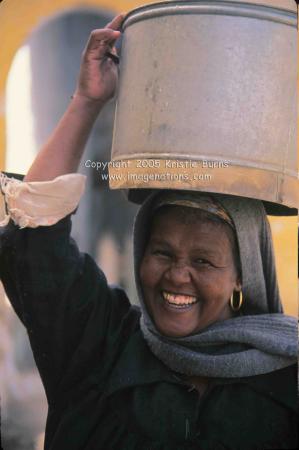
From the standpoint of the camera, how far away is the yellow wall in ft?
6.97

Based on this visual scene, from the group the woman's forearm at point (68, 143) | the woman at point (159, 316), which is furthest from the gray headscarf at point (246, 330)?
the woman's forearm at point (68, 143)

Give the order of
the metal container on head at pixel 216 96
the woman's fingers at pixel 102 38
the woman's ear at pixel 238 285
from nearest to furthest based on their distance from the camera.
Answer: the metal container on head at pixel 216 96 → the woman's fingers at pixel 102 38 → the woman's ear at pixel 238 285

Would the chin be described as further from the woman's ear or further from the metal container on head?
the metal container on head

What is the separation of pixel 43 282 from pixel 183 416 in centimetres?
58

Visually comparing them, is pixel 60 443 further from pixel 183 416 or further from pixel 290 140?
pixel 290 140

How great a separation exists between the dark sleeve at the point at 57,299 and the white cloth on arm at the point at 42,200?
0.03 m

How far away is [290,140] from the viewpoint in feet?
6.12

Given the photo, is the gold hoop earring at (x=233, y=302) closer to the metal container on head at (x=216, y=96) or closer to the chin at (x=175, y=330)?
the chin at (x=175, y=330)

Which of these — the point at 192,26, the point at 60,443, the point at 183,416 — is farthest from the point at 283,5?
the point at 60,443

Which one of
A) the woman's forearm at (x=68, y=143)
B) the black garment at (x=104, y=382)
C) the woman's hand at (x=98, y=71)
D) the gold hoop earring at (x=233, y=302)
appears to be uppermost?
the woman's hand at (x=98, y=71)

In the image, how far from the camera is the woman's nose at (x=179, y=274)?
6.49ft

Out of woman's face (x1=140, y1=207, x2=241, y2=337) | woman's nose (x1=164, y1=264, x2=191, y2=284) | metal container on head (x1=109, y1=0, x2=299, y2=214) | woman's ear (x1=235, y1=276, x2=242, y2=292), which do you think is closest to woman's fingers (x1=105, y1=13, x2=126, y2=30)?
metal container on head (x1=109, y1=0, x2=299, y2=214)

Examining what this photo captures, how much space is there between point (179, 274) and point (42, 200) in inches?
17.9

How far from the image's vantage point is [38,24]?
85.7 inches
